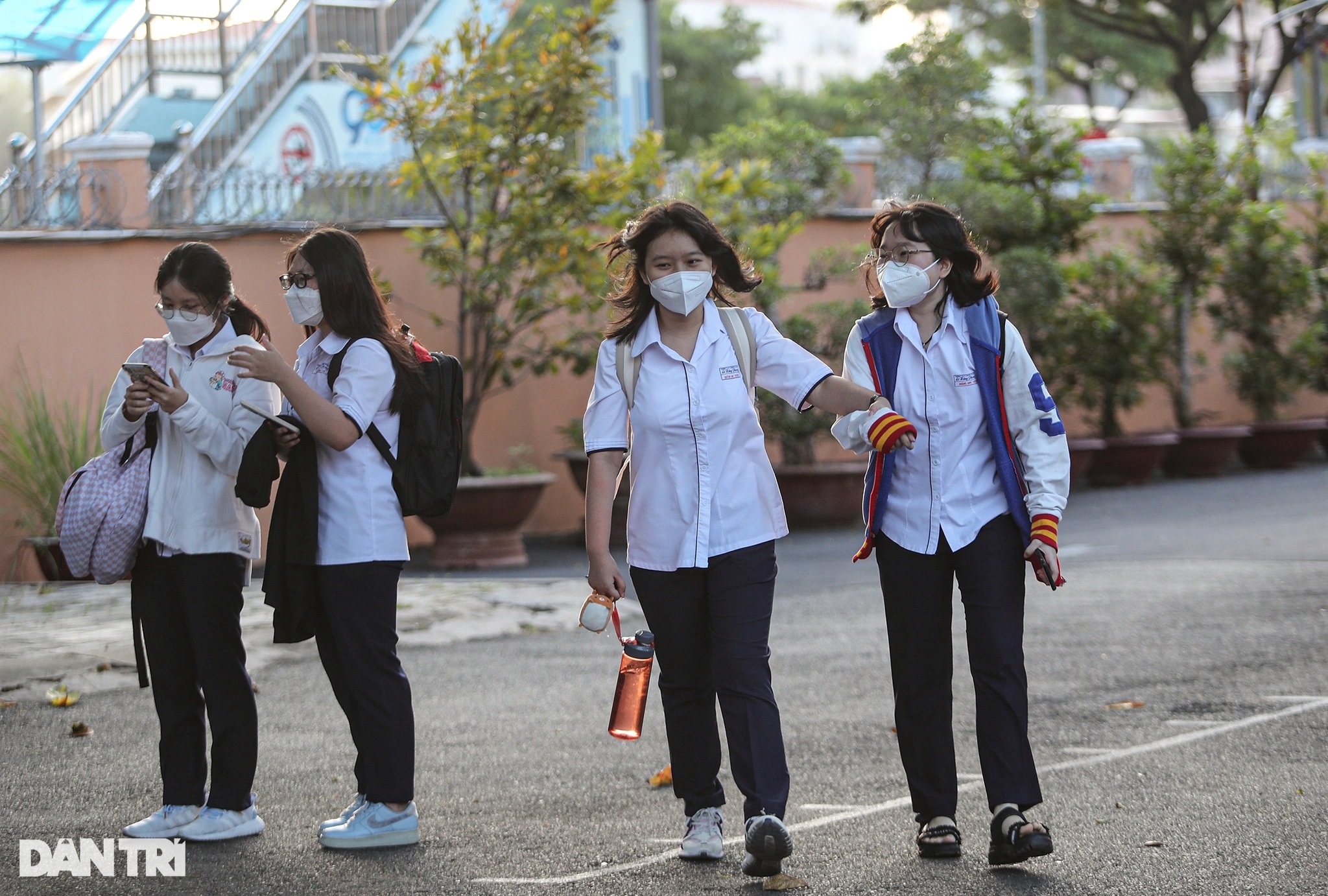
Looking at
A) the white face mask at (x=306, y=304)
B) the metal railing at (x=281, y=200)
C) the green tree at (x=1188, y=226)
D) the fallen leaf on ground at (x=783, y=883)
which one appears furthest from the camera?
the green tree at (x=1188, y=226)

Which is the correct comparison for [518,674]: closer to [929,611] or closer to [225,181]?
[929,611]

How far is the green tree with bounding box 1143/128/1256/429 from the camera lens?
16797mm

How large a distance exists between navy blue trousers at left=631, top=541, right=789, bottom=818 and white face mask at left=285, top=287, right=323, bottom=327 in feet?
3.90

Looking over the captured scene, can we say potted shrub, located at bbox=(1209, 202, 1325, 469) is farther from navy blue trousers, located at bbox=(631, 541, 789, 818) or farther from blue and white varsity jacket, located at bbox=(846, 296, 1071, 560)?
navy blue trousers, located at bbox=(631, 541, 789, 818)

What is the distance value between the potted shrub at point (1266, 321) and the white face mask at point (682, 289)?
1395 centimetres

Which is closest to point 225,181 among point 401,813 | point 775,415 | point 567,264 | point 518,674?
point 567,264

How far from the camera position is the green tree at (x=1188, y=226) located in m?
16.8

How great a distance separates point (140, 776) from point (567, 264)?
21.8 ft

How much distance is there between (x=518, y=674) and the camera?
7.66 m

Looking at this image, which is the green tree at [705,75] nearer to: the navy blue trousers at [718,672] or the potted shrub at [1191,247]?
the potted shrub at [1191,247]

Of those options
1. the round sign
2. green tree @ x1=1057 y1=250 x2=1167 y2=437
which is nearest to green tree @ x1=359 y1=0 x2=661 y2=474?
the round sign

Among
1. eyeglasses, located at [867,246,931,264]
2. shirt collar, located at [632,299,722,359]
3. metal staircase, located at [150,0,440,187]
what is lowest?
shirt collar, located at [632,299,722,359]

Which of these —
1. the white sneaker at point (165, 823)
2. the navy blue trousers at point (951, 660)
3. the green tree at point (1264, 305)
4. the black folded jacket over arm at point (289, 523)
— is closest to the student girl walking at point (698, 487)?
the navy blue trousers at point (951, 660)

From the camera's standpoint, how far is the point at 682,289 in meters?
4.32
